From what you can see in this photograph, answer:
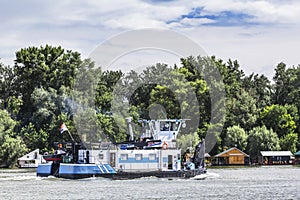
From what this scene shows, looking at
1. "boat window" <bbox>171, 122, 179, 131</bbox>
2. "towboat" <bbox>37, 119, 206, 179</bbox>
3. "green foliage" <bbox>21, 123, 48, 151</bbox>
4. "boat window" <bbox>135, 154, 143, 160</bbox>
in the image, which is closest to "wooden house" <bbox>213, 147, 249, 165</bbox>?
"green foliage" <bbox>21, 123, 48, 151</bbox>

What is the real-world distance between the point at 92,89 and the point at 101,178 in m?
53.8

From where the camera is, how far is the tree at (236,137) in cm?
10875

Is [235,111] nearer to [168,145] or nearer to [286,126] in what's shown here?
[286,126]

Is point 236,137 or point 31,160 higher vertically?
point 236,137

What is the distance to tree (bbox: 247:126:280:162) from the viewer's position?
109 m

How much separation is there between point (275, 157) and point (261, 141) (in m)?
3.25

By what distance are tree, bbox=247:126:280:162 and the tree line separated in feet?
0.50

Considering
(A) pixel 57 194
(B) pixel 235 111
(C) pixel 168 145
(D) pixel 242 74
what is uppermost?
(D) pixel 242 74

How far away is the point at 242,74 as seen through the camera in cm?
13538

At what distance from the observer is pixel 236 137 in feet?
358

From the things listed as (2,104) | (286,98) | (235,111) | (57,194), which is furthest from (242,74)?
(57,194)

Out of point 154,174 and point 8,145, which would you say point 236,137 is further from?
point 154,174

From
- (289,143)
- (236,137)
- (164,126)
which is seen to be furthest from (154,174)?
(289,143)

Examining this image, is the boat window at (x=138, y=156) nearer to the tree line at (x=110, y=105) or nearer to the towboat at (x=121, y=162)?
the towboat at (x=121, y=162)
